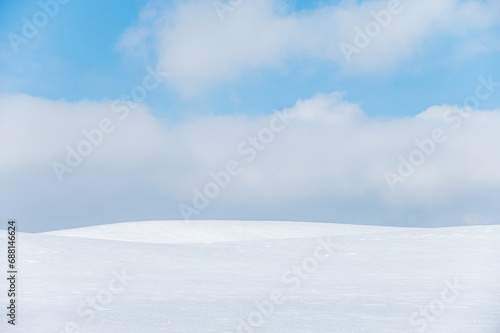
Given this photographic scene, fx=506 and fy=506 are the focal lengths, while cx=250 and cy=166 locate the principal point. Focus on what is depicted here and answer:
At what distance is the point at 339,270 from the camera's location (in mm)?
6793

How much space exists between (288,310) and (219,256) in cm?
355

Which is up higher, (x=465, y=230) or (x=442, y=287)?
(x=465, y=230)

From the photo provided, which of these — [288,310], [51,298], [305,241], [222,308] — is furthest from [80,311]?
[305,241]

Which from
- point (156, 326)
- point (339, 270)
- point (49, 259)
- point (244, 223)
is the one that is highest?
point (244, 223)

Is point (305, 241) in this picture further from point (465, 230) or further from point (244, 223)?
point (244, 223)

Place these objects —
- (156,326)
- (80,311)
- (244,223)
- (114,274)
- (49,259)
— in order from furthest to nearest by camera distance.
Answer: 1. (244,223)
2. (49,259)
3. (114,274)
4. (80,311)
5. (156,326)

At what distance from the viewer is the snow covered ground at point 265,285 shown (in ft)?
14.1

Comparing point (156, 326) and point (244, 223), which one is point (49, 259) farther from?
point (244, 223)

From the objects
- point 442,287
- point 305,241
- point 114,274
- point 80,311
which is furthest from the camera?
point 305,241

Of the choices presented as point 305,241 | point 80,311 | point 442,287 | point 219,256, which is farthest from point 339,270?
point 80,311

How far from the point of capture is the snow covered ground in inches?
170

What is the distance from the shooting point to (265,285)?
584 cm

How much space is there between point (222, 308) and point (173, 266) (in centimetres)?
247

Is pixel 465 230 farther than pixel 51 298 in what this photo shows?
Yes
